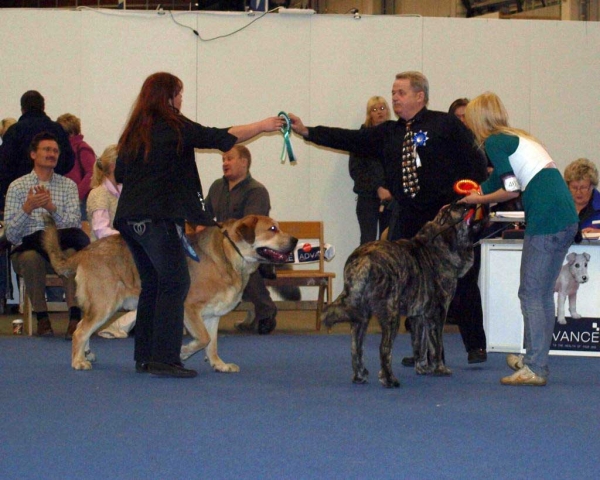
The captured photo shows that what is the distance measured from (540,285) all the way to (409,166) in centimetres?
113

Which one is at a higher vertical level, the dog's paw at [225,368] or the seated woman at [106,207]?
the seated woman at [106,207]

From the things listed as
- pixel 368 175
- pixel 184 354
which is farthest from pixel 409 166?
pixel 368 175

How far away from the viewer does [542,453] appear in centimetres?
367

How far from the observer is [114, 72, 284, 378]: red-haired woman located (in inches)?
206

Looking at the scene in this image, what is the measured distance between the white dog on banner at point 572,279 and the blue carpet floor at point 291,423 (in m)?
0.49

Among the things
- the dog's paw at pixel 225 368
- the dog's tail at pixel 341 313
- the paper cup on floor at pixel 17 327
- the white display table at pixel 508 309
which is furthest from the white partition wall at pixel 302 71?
the dog's tail at pixel 341 313

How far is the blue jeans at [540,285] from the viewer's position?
5.12 meters

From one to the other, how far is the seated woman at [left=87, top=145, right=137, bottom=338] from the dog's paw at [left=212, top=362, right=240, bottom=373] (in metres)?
1.95

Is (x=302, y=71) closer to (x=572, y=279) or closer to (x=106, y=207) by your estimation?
(x=106, y=207)

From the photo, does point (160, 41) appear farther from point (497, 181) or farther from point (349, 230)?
point (497, 181)

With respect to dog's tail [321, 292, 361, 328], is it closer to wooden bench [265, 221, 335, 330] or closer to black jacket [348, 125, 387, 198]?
wooden bench [265, 221, 335, 330]

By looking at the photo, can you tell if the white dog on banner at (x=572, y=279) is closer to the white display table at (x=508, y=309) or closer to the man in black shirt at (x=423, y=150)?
the white display table at (x=508, y=309)

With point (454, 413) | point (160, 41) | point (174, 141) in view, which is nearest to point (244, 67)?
point (160, 41)

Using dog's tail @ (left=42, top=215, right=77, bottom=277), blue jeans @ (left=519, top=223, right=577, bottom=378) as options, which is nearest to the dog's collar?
dog's tail @ (left=42, top=215, right=77, bottom=277)
